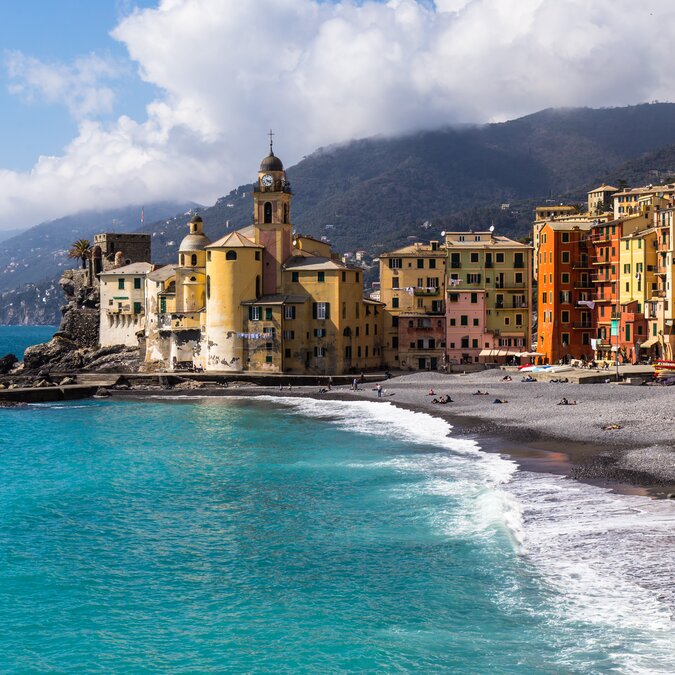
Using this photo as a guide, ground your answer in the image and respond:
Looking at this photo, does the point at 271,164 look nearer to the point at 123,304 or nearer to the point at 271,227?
the point at 271,227

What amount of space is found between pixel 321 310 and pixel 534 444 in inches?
1658

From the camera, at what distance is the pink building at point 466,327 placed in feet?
309

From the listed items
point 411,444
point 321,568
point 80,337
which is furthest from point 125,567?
point 80,337

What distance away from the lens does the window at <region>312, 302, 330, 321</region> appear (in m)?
89.9

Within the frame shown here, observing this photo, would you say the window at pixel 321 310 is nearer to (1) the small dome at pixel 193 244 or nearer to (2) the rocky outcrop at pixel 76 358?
(1) the small dome at pixel 193 244

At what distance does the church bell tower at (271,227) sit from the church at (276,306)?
0.10 meters

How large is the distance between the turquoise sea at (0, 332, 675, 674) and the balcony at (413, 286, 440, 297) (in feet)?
147

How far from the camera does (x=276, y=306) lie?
289ft

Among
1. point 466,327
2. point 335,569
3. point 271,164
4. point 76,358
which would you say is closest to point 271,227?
point 271,164

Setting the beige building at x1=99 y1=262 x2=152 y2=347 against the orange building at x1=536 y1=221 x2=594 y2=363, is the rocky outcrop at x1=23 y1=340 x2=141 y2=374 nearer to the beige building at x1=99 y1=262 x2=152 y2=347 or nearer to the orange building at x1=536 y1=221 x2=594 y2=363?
the beige building at x1=99 y1=262 x2=152 y2=347

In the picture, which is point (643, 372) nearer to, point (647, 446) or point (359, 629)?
point (647, 446)

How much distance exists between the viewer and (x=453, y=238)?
329ft

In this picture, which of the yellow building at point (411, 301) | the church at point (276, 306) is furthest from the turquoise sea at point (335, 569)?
the yellow building at point (411, 301)

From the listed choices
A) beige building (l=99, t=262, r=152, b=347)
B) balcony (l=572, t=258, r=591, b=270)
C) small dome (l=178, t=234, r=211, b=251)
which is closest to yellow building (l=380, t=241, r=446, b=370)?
balcony (l=572, t=258, r=591, b=270)
